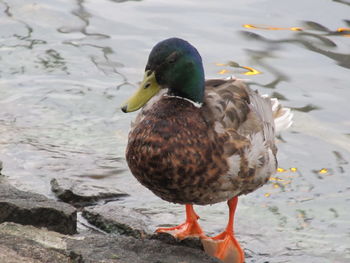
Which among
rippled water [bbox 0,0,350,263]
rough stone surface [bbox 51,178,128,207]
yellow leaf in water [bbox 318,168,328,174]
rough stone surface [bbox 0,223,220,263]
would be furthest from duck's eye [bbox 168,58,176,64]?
yellow leaf in water [bbox 318,168,328,174]

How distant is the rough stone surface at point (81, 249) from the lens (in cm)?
381

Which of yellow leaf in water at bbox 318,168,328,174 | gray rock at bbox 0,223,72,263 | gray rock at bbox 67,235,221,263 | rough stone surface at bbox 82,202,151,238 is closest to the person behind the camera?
gray rock at bbox 0,223,72,263

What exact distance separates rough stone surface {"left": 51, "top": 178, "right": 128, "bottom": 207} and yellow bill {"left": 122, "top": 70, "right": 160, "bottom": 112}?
118 centimetres

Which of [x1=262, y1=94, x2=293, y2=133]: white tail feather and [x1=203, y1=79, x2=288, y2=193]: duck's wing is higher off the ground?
[x1=203, y1=79, x2=288, y2=193]: duck's wing

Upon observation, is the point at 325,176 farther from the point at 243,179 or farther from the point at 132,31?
the point at 132,31

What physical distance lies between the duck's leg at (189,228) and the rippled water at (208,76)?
274 millimetres

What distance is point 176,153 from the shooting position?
435 cm

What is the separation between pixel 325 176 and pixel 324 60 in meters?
2.13

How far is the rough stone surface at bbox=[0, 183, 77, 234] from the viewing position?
4543 millimetres

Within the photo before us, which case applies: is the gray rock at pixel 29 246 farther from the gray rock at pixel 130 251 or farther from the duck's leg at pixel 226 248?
the duck's leg at pixel 226 248

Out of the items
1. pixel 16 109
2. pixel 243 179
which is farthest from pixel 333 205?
pixel 16 109

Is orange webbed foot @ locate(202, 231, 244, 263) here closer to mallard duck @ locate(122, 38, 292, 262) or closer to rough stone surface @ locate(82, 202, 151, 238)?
mallard duck @ locate(122, 38, 292, 262)

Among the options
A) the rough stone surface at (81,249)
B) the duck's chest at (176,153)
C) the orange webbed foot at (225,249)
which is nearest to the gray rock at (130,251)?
the rough stone surface at (81,249)

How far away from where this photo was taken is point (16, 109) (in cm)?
698
